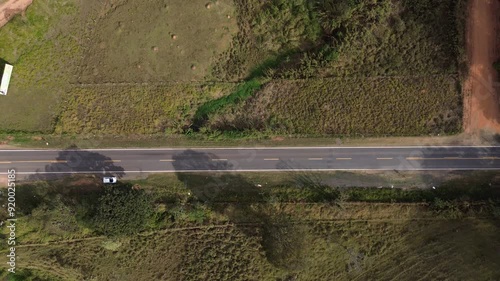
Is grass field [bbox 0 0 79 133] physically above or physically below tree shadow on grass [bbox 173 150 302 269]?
above

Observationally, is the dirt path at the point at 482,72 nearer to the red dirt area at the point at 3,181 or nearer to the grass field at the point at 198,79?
the grass field at the point at 198,79

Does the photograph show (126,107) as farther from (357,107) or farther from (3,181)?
(357,107)

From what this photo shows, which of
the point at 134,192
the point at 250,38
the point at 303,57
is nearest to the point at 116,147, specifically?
the point at 134,192

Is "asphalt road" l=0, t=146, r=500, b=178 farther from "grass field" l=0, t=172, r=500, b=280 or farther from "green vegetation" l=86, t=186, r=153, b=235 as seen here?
"green vegetation" l=86, t=186, r=153, b=235

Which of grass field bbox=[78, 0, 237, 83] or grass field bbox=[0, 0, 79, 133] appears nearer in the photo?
grass field bbox=[0, 0, 79, 133]

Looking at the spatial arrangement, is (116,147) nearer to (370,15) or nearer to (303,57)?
(303,57)

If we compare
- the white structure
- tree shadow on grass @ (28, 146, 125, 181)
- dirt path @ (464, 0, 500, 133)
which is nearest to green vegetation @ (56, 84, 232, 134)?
tree shadow on grass @ (28, 146, 125, 181)

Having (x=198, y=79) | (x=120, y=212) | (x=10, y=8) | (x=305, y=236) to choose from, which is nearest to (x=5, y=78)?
(x=10, y=8)
